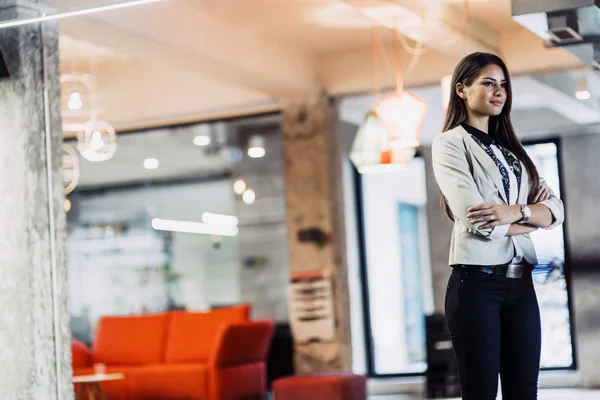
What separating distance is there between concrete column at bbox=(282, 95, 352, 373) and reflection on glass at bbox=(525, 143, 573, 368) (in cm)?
249

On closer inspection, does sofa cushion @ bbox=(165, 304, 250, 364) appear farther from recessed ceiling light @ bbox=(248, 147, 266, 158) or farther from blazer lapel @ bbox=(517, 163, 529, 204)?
blazer lapel @ bbox=(517, 163, 529, 204)

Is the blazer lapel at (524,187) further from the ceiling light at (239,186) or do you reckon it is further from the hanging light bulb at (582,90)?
the ceiling light at (239,186)

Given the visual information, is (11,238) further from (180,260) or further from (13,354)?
(180,260)

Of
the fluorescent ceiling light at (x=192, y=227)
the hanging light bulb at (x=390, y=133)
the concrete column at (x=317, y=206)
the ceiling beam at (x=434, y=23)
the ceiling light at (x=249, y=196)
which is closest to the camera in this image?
the ceiling beam at (x=434, y=23)

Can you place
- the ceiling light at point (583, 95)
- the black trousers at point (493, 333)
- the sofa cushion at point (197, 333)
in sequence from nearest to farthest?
the black trousers at point (493, 333)
the ceiling light at point (583, 95)
the sofa cushion at point (197, 333)

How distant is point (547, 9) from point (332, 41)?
3755 millimetres

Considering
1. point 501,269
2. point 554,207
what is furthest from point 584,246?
point 501,269

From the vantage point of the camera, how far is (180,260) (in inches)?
380

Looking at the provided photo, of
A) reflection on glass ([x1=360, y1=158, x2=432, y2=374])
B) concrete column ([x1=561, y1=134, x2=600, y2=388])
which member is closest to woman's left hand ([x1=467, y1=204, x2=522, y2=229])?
concrete column ([x1=561, y1=134, x2=600, y2=388])

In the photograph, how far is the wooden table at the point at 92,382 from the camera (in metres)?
7.46

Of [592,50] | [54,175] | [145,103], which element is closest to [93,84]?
[145,103]

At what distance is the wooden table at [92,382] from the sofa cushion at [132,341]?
1.50ft

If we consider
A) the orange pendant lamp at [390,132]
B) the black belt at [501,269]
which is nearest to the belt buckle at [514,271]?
the black belt at [501,269]

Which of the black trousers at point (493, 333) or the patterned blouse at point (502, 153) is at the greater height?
the patterned blouse at point (502, 153)
